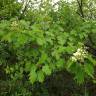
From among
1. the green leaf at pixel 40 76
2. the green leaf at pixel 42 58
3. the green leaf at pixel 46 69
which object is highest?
the green leaf at pixel 42 58

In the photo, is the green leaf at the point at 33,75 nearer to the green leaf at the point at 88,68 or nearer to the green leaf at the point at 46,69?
the green leaf at the point at 46,69

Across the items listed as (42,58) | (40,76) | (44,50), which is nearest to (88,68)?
(40,76)

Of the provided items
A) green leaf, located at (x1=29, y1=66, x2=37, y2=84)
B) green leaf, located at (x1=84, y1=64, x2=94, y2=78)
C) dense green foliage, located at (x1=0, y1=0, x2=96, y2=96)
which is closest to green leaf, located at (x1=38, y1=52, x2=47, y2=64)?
dense green foliage, located at (x1=0, y1=0, x2=96, y2=96)

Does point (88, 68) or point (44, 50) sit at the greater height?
point (44, 50)

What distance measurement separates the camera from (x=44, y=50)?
4.82 meters

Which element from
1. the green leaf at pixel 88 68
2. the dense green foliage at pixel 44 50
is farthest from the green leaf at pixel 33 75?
the green leaf at pixel 88 68

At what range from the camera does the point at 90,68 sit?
4.06 m

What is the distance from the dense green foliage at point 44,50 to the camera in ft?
13.8

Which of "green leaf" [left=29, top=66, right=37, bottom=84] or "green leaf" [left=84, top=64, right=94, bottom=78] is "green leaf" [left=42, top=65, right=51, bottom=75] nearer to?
"green leaf" [left=29, top=66, right=37, bottom=84]

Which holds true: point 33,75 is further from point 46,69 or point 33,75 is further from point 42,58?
point 42,58

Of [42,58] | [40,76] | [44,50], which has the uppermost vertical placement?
[44,50]

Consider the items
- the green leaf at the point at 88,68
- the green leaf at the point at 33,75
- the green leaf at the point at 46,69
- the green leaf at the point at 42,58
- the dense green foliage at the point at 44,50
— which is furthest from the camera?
the green leaf at the point at 42,58

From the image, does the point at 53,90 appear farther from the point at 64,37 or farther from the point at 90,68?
the point at 90,68

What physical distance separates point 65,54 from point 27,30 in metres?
0.64
